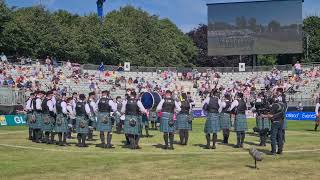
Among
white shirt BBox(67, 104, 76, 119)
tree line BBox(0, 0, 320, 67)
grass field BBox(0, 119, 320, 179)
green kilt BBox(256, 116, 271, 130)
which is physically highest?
tree line BBox(0, 0, 320, 67)

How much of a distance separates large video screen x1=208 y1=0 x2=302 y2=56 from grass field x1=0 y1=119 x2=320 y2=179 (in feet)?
109

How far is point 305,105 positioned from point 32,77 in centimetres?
1992

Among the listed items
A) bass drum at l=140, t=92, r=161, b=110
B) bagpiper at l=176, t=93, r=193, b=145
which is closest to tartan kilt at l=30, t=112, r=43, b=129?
bass drum at l=140, t=92, r=161, b=110

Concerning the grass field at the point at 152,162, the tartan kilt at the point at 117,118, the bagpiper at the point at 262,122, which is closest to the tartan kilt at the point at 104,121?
the grass field at the point at 152,162

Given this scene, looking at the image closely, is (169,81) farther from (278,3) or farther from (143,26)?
(143,26)

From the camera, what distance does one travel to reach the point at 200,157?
665 inches

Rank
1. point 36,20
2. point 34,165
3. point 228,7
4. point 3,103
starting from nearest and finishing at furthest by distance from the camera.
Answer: point 34,165, point 3,103, point 228,7, point 36,20

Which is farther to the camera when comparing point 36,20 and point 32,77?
point 36,20

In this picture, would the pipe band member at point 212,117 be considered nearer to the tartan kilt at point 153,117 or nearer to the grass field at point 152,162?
the grass field at point 152,162

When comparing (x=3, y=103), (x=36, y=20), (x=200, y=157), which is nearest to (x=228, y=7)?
(x=36, y=20)

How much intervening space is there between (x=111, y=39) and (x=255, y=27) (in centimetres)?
1684

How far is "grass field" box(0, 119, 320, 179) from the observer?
13492 millimetres

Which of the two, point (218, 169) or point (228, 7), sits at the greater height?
point (228, 7)

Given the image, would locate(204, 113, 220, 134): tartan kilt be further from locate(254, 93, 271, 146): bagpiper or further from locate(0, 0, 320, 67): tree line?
locate(0, 0, 320, 67): tree line
